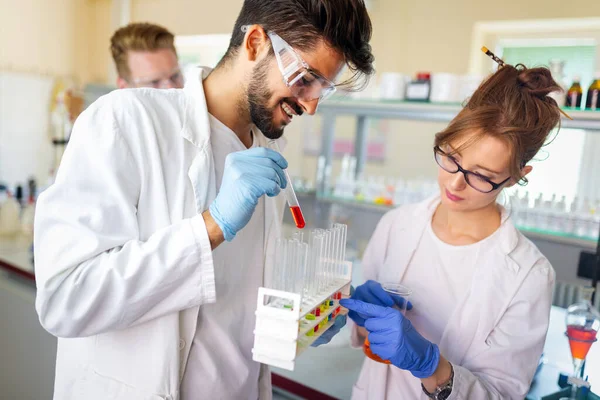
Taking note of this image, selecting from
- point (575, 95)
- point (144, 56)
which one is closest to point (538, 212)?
point (575, 95)

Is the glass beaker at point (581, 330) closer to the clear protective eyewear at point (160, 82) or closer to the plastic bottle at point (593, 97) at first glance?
the plastic bottle at point (593, 97)

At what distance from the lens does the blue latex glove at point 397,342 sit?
1.33 m

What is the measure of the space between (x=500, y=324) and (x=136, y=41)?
7.52 feet

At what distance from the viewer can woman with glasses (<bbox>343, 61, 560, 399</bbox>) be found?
1.42 meters

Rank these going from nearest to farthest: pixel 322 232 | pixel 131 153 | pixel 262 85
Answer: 1. pixel 131 153
2. pixel 262 85
3. pixel 322 232

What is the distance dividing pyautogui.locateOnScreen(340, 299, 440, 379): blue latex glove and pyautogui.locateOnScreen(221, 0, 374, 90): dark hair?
0.71m

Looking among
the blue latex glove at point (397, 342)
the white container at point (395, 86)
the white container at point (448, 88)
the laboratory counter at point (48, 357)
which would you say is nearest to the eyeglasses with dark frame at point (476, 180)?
the blue latex glove at point (397, 342)

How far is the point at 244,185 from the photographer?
1202 mm

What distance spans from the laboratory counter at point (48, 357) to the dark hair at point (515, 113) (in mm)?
844

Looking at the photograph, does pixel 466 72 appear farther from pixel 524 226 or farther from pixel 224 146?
pixel 224 146

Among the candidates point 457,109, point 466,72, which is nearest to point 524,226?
point 457,109

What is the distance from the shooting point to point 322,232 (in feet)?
4.76

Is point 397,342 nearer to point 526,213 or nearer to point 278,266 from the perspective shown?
point 278,266

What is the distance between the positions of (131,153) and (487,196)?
112cm
